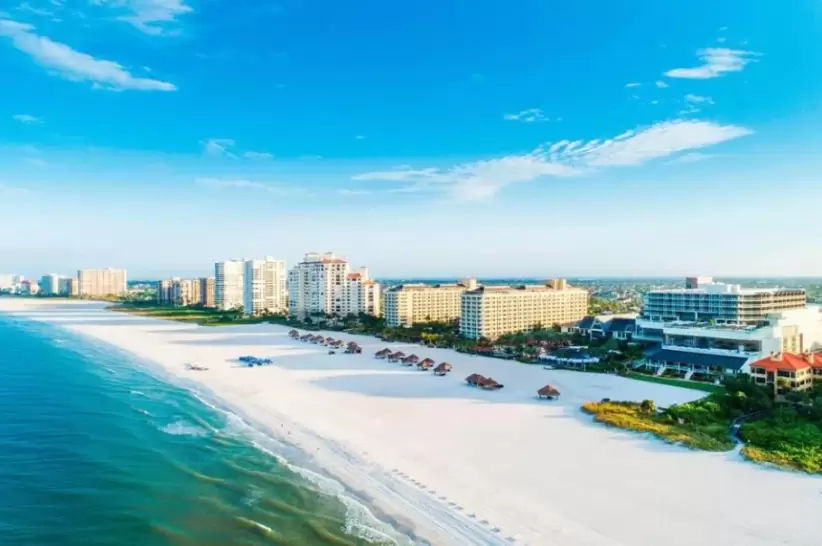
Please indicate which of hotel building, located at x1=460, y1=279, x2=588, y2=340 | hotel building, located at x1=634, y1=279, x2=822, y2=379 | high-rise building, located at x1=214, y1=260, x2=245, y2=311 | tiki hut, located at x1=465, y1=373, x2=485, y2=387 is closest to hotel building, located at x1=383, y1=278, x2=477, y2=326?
hotel building, located at x1=460, y1=279, x2=588, y2=340

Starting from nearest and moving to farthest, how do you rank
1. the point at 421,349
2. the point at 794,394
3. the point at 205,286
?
the point at 794,394
the point at 421,349
the point at 205,286

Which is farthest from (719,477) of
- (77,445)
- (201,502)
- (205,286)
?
(205,286)

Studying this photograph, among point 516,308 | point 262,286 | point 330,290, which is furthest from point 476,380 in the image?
point 262,286

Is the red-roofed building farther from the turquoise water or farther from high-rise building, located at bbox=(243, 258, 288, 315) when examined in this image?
high-rise building, located at bbox=(243, 258, 288, 315)

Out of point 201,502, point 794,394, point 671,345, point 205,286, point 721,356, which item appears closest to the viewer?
point 201,502

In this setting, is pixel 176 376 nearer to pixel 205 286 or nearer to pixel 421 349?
pixel 421 349

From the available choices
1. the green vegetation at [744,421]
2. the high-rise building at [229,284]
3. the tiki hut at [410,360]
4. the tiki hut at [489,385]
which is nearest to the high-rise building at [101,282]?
the high-rise building at [229,284]

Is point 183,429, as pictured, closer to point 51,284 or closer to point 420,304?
point 420,304
